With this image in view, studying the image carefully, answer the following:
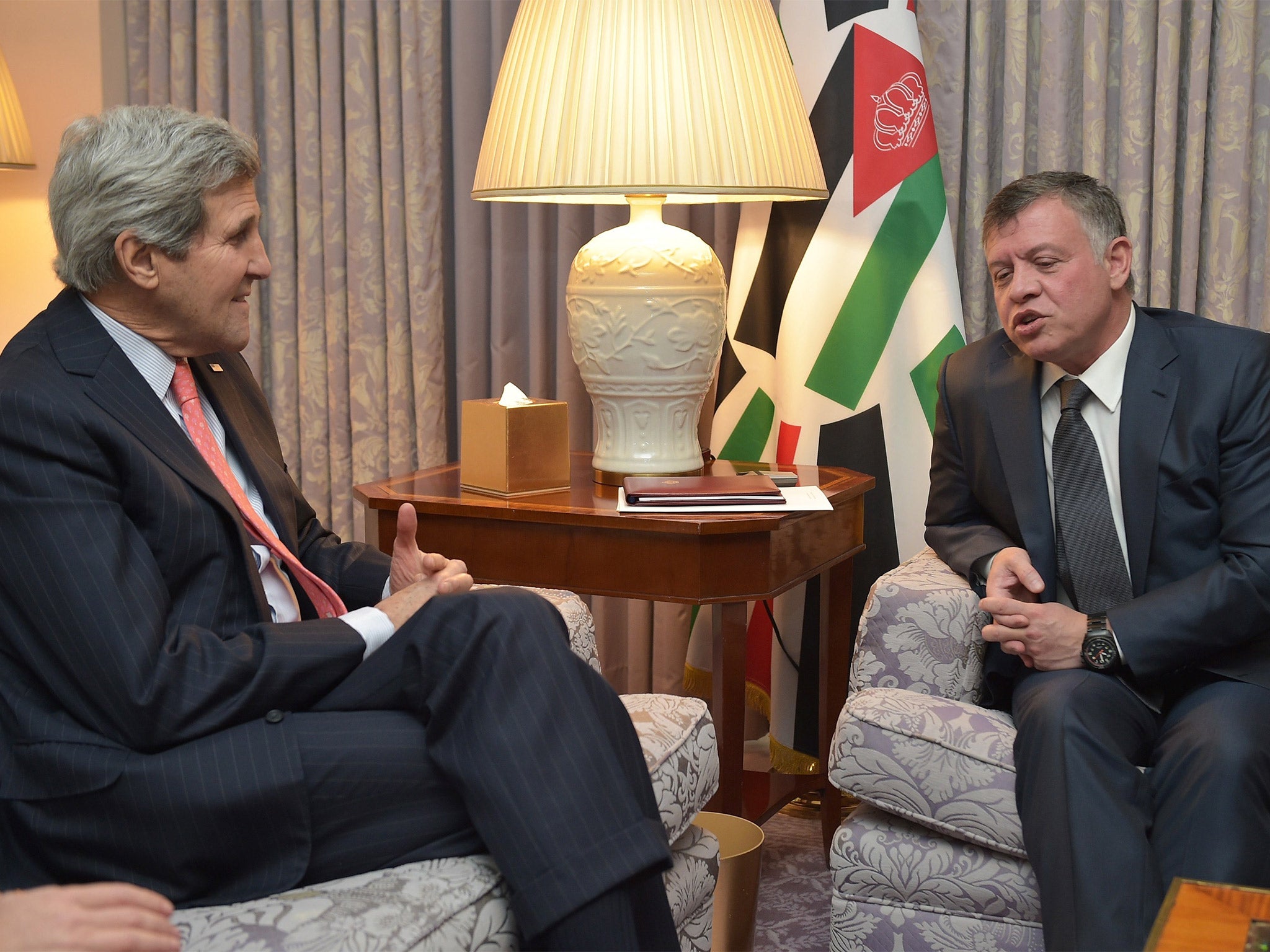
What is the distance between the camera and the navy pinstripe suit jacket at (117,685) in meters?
1.19

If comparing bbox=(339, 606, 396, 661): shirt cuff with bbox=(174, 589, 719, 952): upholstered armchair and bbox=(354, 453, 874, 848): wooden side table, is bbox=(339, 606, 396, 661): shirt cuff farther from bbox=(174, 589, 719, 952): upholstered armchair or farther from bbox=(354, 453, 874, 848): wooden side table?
bbox=(354, 453, 874, 848): wooden side table

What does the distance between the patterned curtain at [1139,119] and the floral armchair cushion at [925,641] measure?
0.98m

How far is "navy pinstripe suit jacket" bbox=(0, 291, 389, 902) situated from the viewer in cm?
119

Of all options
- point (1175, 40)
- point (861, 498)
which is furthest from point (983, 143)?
point (861, 498)

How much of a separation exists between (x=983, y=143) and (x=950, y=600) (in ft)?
3.79

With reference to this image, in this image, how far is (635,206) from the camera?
210 centimetres

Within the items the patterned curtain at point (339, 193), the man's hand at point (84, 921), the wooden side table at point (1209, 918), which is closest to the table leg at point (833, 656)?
the patterned curtain at point (339, 193)

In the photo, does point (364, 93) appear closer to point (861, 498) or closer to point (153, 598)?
point (861, 498)

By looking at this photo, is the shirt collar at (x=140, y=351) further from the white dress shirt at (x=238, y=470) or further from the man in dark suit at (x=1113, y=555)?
the man in dark suit at (x=1113, y=555)

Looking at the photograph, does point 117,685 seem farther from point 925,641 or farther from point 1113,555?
point 1113,555

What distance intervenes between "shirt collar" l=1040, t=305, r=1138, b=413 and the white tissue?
91 centimetres

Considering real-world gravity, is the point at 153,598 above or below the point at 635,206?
below

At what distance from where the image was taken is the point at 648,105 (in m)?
1.90

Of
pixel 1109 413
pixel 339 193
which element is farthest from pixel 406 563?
pixel 339 193
